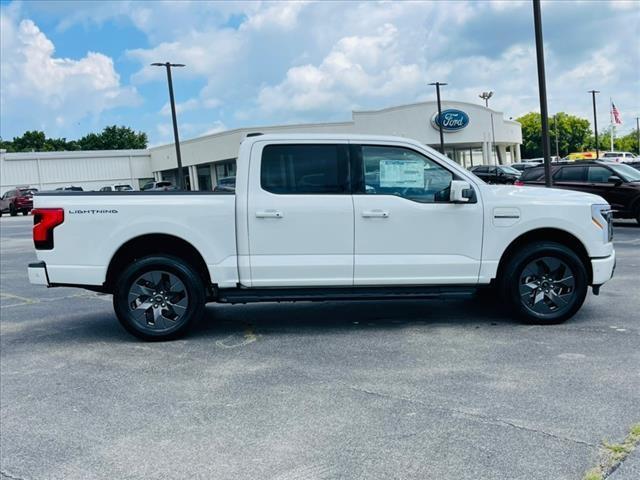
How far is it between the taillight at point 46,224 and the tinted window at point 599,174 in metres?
13.6

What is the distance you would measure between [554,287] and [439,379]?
7.39 feet

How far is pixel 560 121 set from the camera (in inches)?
5015

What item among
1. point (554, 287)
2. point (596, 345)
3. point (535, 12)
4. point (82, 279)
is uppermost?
point (535, 12)

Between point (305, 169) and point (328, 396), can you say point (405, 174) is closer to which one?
point (305, 169)

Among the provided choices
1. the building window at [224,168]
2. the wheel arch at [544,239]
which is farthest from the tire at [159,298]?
the building window at [224,168]

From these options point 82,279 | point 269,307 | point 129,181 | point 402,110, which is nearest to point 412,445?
point 82,279

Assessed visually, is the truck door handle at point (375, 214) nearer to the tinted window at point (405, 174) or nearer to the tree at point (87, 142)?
the tinted window at point (405, 174)

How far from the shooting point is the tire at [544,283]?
21.0ft

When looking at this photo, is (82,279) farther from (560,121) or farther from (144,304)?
(560,121)

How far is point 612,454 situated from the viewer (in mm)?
3525

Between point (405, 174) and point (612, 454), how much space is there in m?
3.49

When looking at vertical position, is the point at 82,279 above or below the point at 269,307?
above

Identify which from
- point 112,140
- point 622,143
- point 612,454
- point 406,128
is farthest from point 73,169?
point 622,143

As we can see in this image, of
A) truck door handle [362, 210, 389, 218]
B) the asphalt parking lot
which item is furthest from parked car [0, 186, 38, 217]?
truck door handle [362, 210, 389, 218]
